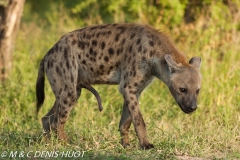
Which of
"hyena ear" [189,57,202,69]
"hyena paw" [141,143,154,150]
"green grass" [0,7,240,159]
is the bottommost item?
"hyena paw" [141,143,154,150]

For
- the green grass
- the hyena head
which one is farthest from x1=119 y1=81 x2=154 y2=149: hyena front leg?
the hyena head

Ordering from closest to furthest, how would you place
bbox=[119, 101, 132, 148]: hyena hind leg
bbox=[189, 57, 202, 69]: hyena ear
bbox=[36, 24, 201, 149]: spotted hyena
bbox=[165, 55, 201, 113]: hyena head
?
bbox=[165, 55, 201, 113]: hyena head < bbox=[36, 24, 201, 149]: spotted hyena < bbox=[189, 57, 202, 69]: hyena ear < bbox=[119, 101, 132, 148]: hyena hind leg

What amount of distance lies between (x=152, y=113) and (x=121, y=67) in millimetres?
1432

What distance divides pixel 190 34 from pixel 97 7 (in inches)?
75.1

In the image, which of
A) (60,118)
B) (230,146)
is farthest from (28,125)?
(230,146)

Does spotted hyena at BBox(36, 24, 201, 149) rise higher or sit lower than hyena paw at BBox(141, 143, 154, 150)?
higher

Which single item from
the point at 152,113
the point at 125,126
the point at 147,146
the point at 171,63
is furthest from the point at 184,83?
the point at 152,113

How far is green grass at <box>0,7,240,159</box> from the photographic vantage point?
18.8 ft

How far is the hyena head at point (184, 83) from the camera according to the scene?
5.69 m

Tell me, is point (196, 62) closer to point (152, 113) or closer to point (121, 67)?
point (121, 67)

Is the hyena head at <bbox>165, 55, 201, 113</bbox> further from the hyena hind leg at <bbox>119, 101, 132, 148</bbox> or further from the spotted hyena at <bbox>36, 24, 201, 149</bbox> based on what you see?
the hyena hind leg at <bbox>119, 101, 132, 148</bbox>

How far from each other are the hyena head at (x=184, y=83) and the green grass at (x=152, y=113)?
392 mm

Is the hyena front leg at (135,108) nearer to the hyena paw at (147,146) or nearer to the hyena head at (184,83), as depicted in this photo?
the hyena paw at (147,146)

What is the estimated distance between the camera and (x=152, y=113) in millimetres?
7375
